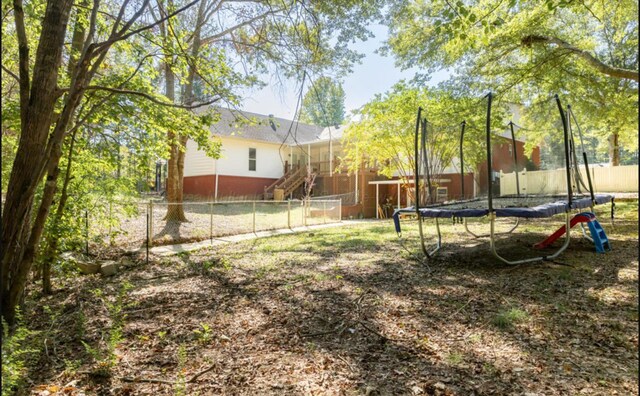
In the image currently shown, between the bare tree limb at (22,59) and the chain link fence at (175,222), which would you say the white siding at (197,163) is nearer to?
the chain link fence at (175,222)

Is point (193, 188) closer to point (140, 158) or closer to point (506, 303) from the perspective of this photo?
point (140, 158)

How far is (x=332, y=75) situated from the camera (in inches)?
224

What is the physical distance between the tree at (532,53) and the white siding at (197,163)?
13.0 metres

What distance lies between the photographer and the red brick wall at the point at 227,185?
2080 cm

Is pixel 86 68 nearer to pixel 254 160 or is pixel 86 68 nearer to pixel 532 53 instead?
pixel 532 53

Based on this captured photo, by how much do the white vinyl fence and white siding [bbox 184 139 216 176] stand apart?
14773mm

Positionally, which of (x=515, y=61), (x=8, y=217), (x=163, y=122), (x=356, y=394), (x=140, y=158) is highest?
(x=515, y=61)

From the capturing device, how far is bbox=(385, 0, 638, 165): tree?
7.95m

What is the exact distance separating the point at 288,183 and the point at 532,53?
15300mm

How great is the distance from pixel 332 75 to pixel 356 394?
14.8 feet

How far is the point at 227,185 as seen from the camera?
21.0m

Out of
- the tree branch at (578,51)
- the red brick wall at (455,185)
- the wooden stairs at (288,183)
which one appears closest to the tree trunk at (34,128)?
the tree branch at (578,51)

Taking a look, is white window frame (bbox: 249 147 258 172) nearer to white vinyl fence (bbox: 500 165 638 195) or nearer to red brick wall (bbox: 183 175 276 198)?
red brick wall (bbox: 183 175 276 198)

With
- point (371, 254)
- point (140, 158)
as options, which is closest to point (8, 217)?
point (140, 158)
